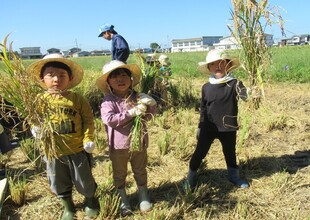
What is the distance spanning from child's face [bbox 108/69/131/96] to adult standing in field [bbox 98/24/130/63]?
10.9 ft

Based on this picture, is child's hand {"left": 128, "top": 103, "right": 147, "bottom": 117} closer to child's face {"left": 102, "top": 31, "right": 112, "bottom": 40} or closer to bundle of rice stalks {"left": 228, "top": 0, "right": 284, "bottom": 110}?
bundle of rice stalks {"left": 228, "top": 0, "right": 284, "bottom": 110}

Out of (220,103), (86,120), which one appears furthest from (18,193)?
(220,103)

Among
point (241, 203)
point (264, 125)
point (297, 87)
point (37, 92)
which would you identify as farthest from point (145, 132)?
point (297, 87)

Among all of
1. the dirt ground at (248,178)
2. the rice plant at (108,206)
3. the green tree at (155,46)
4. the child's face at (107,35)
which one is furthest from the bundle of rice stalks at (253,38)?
the child's face at (107,35)

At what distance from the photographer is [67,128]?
8.17 feet

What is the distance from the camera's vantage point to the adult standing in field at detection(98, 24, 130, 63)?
583cm

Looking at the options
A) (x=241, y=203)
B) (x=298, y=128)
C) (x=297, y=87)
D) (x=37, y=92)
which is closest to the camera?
(x=37, y=92)

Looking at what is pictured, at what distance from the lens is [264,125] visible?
495 cm

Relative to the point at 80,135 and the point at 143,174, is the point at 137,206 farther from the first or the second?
the point at 80,135

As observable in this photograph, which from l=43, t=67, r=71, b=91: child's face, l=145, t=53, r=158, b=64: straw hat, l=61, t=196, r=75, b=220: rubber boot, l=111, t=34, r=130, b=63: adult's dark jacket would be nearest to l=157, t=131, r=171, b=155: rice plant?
l=61, t=196, r=75, b=220: rubber boot

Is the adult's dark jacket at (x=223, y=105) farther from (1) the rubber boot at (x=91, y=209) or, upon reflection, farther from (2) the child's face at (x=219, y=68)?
(1) the rubber boot at (x=91, y=209)

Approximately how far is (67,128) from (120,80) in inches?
22.9

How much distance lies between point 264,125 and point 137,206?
2857 millimetres

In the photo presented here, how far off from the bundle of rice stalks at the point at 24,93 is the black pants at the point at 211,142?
150cm
